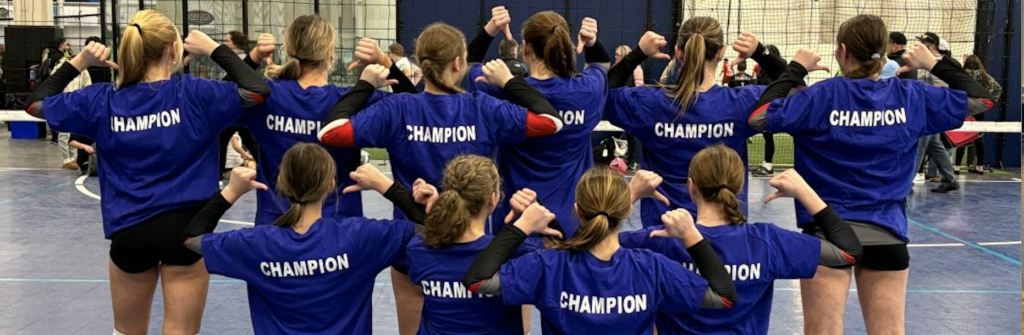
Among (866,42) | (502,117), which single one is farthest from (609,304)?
(866,42)

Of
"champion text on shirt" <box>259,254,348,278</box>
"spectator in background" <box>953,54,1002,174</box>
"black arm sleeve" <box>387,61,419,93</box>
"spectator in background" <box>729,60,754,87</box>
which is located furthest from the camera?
"spectator in background" <box>729,60,754,87</box>

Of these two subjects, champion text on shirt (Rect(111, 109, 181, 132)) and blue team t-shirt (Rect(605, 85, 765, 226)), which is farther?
blue team t-shirt (Rect(605, 85, 765, 226))

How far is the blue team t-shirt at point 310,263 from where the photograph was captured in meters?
3.38

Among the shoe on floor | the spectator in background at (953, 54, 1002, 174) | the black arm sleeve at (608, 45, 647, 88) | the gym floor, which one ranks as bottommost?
the gym floor

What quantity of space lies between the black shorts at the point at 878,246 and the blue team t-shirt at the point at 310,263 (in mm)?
1737

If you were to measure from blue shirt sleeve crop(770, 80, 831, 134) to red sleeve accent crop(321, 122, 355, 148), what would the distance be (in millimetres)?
1674

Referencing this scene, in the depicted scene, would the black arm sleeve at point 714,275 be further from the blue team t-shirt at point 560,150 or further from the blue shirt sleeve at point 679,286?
the blue team t-shirt at point 560,150

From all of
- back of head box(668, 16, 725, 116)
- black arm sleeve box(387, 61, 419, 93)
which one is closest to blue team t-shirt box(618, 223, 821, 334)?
back of head box(668, 16, 725, 116)

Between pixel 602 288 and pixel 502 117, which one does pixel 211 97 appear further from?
pixel 602 288

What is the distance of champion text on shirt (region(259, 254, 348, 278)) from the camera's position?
338cm

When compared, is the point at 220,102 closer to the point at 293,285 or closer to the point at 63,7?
the point at 293,285

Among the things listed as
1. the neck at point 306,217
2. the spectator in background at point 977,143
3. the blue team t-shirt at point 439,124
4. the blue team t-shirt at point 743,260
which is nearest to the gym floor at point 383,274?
the spectator in background at point 977,143

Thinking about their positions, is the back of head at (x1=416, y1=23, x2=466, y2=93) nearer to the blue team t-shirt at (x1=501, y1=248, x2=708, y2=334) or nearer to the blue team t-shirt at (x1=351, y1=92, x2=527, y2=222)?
the blue team t-shirt at (x1=351, y1=92, x2=527, y2=222)

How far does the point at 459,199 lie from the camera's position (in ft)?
10.6
